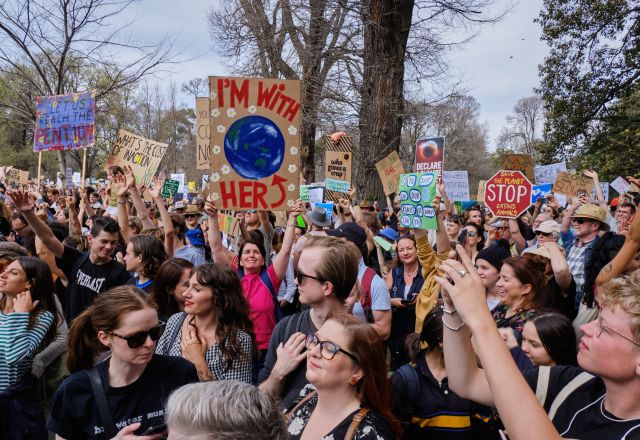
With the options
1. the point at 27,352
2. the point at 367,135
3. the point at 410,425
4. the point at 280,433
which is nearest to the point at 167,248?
the point at 27,352

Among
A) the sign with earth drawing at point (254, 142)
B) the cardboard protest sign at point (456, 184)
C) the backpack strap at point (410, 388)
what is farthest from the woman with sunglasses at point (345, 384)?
the cardboard protest sign at point (456, 184)

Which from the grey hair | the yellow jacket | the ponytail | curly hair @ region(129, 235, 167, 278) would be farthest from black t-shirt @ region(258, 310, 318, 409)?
curly hair @ region(129, 235, 167, 278)

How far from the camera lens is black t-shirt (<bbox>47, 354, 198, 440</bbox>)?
7.36 feet

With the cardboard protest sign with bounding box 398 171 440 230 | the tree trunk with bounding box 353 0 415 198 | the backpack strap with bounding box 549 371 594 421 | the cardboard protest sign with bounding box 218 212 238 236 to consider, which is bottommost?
the backpack strap with bounding box 549 371 594 421

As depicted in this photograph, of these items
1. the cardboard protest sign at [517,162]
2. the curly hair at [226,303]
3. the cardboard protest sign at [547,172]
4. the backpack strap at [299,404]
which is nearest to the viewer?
the backpack strap at [299,404]

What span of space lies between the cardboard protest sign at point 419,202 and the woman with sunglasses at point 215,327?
2.51 meters

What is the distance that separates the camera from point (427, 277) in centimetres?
486

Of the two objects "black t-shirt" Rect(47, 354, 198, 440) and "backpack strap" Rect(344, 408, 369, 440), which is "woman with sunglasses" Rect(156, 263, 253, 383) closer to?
"black t-shirt" Rect(47, 354, 198, 440)

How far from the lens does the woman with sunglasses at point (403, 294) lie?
5.13 metres

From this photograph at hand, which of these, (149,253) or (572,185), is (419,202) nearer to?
(149,253)

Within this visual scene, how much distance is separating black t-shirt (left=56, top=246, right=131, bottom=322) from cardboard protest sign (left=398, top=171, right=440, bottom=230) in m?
2.91

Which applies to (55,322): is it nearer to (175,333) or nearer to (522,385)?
(175,333)

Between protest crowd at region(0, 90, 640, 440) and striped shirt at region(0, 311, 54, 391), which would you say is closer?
protest crowd at region(0, 90, 640, 440)

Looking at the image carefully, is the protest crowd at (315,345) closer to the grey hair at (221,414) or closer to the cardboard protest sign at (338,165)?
the grey hair at (221,414)
